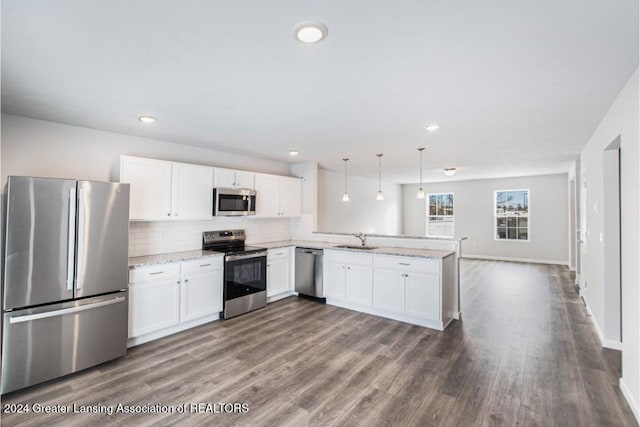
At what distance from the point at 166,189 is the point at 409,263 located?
3.24m

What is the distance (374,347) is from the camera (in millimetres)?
3309

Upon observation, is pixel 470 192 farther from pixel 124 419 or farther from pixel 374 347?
pixel 124 419

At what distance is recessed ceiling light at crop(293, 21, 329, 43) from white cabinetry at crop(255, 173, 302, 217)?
339cm

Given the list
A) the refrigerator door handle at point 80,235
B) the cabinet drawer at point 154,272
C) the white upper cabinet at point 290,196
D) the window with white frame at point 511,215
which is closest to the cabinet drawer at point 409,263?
the white upper cabinet at point 290,196

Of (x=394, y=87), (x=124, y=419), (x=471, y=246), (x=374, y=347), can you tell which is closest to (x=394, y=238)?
(x=374, y=347)

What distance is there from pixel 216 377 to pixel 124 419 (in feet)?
2.36

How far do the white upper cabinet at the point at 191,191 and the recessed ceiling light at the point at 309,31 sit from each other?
9.36 ft

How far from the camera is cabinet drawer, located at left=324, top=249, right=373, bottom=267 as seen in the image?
4.36m

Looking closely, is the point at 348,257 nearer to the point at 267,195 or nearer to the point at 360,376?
the point at 267,195

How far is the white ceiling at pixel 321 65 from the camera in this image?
1.53 m

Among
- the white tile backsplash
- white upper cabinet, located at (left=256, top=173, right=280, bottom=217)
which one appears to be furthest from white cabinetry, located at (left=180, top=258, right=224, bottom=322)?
white upper cabinet, located at (left=256, top=173, right=280, bottom=217)

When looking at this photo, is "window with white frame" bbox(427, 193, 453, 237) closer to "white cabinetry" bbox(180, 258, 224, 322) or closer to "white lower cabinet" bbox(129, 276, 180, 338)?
"white cabinetry" bbox(180, 258, 224, 322)

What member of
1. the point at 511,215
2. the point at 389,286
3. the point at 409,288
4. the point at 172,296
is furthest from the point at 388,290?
the point at 511,215

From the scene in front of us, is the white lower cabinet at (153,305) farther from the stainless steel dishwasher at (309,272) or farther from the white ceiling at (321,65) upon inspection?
the stainless steel dishwasher at (309,272)
